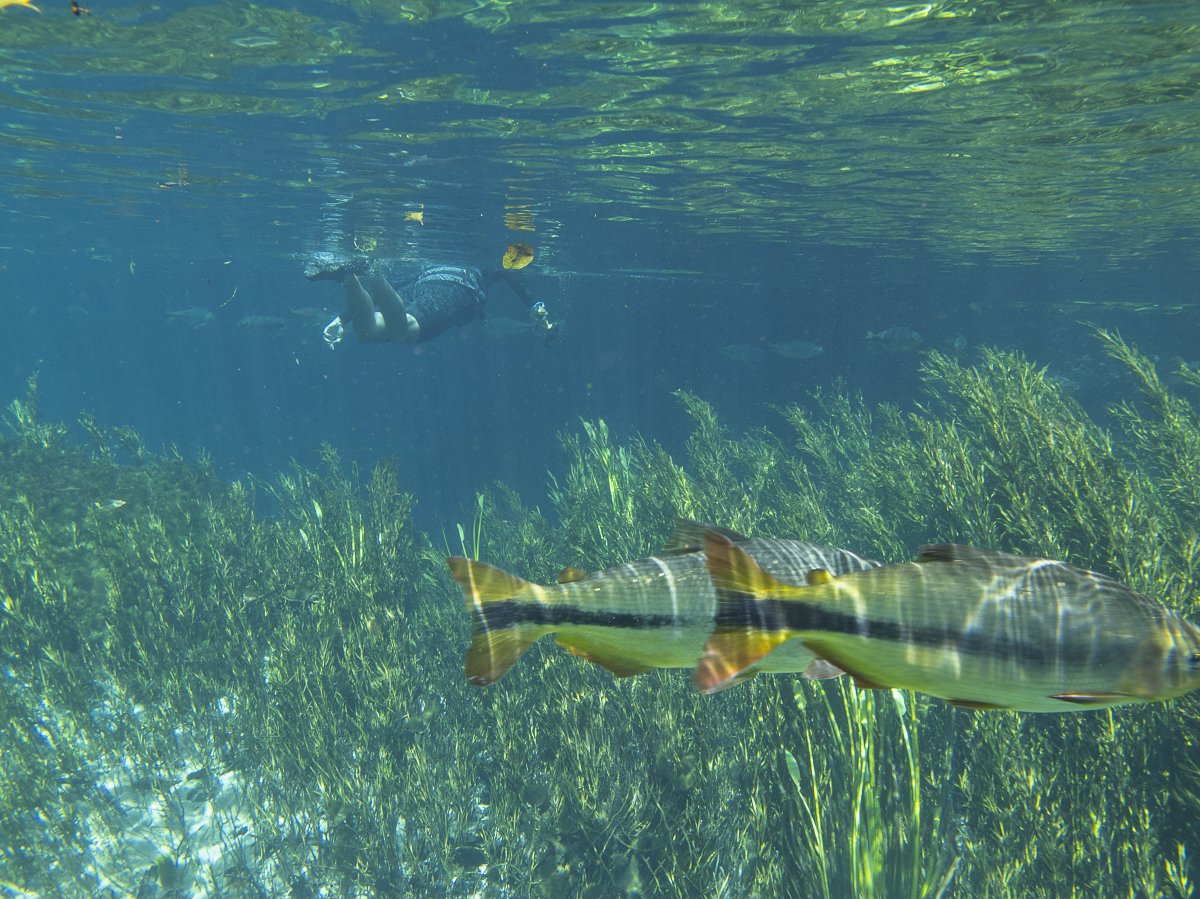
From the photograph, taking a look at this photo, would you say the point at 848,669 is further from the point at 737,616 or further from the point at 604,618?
the point at 604,618

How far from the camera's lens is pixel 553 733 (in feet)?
22.5

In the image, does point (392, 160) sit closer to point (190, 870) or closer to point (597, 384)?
point (190, 870)

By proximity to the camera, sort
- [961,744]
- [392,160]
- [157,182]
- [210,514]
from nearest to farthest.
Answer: [961,744], [210,514], [392,160], [157,182]

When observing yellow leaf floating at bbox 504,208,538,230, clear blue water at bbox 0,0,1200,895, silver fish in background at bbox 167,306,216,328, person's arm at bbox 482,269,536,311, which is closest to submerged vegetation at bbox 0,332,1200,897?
clear blue water at bbox 0,0,1200,895

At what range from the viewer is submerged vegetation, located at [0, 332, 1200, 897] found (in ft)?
16.7

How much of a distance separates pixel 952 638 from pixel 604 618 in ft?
3.39

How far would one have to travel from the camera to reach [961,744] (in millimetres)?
6398

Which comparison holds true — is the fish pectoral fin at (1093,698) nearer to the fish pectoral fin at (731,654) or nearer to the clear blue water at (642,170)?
the fish pectoral fin at (731,654)

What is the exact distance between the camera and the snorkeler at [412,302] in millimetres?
14266

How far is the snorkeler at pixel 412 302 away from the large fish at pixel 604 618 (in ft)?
42.7

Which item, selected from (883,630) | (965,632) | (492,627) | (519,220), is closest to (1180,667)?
(965,632)

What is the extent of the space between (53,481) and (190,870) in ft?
32.7

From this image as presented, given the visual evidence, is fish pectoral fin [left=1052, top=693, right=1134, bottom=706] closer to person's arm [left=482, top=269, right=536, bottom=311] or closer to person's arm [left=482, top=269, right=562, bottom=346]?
person's arm [left=482, top=269, right=562, bottom=346]

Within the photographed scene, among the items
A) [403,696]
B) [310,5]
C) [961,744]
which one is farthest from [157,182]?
[961,744]
